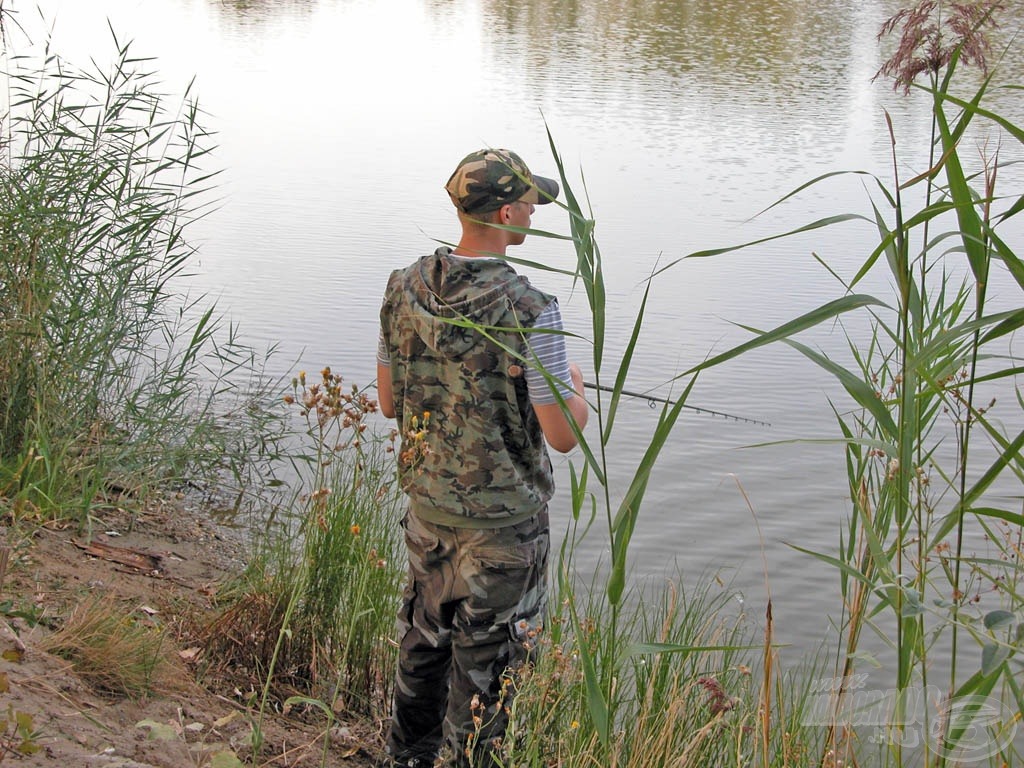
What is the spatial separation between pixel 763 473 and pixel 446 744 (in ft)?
12.0

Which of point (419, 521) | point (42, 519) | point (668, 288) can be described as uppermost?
point (419, 521)

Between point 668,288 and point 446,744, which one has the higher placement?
point 446,744

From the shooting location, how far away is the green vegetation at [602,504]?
84.4 inches

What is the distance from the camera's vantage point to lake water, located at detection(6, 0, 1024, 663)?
6.37 m

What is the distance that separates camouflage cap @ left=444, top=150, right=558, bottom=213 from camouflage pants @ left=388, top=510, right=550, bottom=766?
77 centimetres

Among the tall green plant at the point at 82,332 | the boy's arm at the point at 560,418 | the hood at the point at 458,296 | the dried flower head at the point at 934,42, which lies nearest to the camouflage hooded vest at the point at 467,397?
the hood at the point at 458,296

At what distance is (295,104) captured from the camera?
1662 centimetres

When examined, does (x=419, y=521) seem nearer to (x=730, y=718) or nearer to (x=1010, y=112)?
(x=730, y=718)

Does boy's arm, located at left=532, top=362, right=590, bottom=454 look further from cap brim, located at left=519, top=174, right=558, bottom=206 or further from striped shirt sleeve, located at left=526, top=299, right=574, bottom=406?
cap brim, located at left=519, top=174, right=558, bottom=206

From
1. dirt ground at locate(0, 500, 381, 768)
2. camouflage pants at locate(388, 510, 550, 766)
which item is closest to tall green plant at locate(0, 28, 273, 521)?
dirt ground at locate(0, 500, 381, 768)

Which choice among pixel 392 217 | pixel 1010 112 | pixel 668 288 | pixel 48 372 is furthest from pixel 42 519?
pixel 1010 112

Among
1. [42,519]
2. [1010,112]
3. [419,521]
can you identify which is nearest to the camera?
[419,521]

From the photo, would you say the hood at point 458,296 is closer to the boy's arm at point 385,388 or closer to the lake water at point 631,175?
the boy's arm at point 385,388

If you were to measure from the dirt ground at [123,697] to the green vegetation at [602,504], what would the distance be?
3.6 inches
